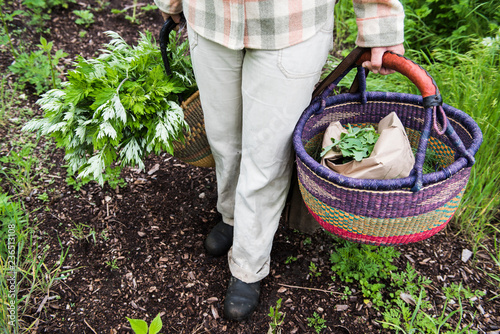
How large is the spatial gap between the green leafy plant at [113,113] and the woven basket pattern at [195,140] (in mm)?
63

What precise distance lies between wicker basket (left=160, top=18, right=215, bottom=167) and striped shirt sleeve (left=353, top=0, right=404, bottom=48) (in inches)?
32.3

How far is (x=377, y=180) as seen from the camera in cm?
130

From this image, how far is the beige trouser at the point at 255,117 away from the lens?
4.77ft

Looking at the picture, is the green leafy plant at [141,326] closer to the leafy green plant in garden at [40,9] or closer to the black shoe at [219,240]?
the black shoe at [219,240]

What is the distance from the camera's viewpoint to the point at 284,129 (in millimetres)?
1563

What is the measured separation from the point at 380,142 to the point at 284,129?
362mm

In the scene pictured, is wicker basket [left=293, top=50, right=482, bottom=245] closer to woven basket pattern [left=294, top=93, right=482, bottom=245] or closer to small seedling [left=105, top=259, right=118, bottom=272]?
woven basket pattern [left=294, top=93, right=482, bottom=245]

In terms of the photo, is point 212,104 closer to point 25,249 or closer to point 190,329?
point 190,329

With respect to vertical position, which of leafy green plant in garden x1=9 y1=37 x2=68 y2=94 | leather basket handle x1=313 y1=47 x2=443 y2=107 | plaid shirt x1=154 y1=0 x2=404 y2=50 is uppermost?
plaid shirt x1=154 y1=0 x2=404 y2=50

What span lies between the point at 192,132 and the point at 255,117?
0.55m

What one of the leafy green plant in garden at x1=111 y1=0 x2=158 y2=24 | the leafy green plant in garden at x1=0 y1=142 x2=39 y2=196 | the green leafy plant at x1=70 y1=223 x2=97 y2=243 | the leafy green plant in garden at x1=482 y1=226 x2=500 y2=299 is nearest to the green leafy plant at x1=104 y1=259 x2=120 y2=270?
the green leafy plant at x1=70 y1=223 x2=97 y2=243

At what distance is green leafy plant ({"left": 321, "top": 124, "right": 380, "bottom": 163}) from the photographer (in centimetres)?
157

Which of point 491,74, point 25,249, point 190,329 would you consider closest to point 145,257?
point 190,329

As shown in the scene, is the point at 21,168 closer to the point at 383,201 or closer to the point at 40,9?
the point at 40,9
